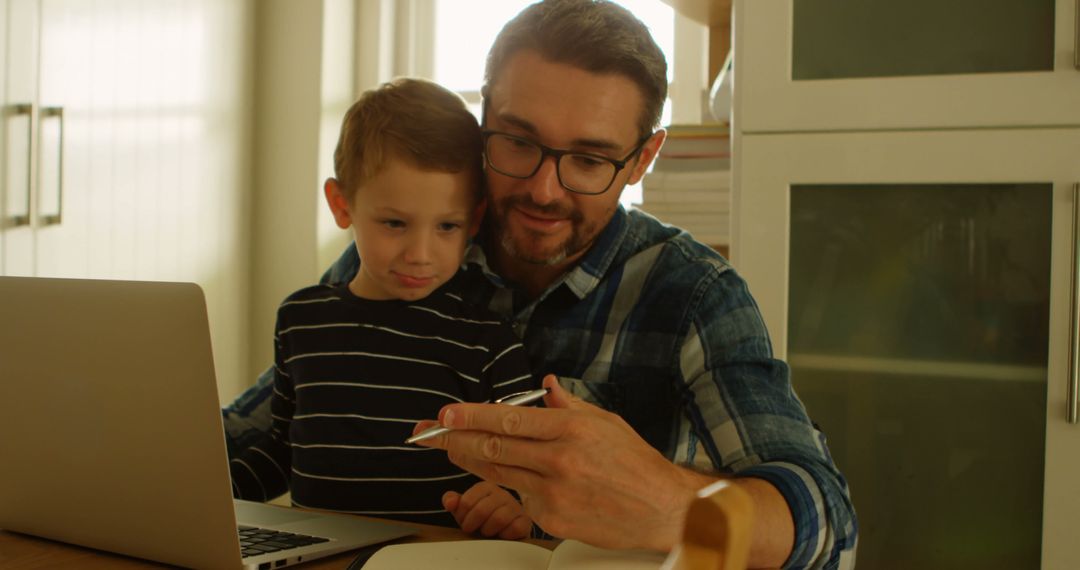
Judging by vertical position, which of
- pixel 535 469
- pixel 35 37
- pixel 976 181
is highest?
pixel 35 37

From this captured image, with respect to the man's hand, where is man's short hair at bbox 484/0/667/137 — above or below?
above

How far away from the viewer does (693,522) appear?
0.32 m

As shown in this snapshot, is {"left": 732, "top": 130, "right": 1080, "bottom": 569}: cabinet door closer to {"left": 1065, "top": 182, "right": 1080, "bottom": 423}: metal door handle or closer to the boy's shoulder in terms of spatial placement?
{"left": 1065, "top": 182, "right": 1080, "bottom": 423}: metal door handle

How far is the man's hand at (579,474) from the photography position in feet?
2.41

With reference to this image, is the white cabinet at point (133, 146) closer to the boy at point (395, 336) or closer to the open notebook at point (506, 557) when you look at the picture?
the boy at point (395, 336)

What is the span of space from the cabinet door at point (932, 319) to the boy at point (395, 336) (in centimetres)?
68

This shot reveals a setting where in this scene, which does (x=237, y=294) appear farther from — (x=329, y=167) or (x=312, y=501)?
(x=312, y=501)

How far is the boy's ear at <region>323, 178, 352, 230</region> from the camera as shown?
1205 millimetres

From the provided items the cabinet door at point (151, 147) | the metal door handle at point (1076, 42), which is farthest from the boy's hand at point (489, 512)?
the cabinet door at point (151, 147)

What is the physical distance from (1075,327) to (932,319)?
8.5 inches

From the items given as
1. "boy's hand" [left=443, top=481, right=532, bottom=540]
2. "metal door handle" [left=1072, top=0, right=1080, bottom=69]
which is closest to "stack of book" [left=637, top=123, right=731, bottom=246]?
"metal door handle" [left=1072, top=0, right=1080, bottom=69]

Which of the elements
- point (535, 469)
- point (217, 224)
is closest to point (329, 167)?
point (217, 224)

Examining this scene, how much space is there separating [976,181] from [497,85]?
804 millimetres

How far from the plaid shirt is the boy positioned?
0.11m
